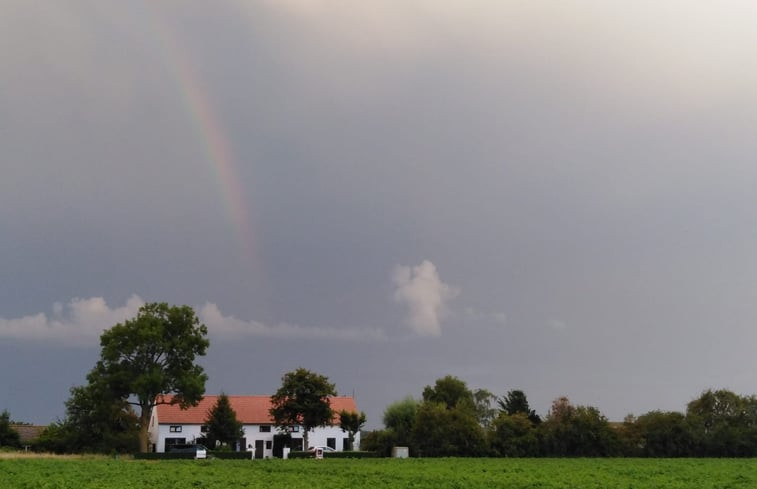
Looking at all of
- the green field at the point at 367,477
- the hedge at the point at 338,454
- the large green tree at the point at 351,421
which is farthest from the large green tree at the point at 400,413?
the green field at the point at 367,477

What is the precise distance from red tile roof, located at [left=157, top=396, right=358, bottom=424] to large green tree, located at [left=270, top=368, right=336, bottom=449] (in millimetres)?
10678

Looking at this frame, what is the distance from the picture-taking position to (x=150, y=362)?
6506cm

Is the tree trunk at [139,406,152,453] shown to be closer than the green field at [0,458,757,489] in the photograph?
No

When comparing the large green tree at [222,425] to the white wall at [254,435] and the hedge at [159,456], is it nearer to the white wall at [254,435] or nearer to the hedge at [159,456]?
the white wall at [254,435]

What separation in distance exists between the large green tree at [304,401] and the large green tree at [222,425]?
6.64 metres

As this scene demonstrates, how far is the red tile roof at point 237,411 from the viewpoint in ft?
255

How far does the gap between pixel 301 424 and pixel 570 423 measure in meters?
22.2

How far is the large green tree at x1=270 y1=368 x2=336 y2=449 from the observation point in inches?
2495

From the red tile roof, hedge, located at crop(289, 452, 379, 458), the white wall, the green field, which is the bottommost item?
the green field

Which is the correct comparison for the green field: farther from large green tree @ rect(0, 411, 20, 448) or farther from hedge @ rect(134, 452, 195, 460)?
large green tree @ rect(0, 411, 20, 448)

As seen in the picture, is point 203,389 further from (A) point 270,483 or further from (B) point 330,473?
(A) point 270,483

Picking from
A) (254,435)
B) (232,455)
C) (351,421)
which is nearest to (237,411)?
(254,435)

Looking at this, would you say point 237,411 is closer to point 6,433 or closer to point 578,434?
point 6,433

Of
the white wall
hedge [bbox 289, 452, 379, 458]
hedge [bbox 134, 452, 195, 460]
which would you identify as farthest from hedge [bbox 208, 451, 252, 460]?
the white wall
